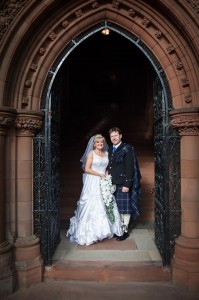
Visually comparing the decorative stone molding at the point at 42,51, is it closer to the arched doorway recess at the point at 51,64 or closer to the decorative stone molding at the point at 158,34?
the arched doorway recess at the point at 51,64

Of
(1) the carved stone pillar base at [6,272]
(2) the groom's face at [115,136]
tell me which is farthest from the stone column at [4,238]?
(2) the groom's face at [115,136]

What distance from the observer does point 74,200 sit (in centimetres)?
693

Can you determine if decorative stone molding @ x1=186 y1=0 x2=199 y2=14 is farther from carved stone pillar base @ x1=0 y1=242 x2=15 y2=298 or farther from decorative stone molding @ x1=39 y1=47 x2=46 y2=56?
carved stone pillar base @ x1=0 y1=242 x2=15 y2=298

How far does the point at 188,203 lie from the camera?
158 inches

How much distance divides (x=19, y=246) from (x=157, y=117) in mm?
2724

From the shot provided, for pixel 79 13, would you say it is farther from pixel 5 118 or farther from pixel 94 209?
pixel 94 209

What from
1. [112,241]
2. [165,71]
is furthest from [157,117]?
[112,241]

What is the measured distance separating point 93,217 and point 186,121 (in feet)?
7.43

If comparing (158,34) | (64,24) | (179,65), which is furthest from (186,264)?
(64,24)

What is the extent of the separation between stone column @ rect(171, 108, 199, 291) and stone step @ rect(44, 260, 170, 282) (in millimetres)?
265

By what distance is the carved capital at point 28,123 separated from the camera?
156 inches

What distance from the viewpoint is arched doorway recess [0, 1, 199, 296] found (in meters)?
3.79

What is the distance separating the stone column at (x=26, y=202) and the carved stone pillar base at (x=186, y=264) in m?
1.80

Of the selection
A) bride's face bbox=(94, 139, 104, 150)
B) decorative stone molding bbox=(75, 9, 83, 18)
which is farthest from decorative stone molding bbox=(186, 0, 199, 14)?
bride's face bbox=(94, 139, 104, 150)
